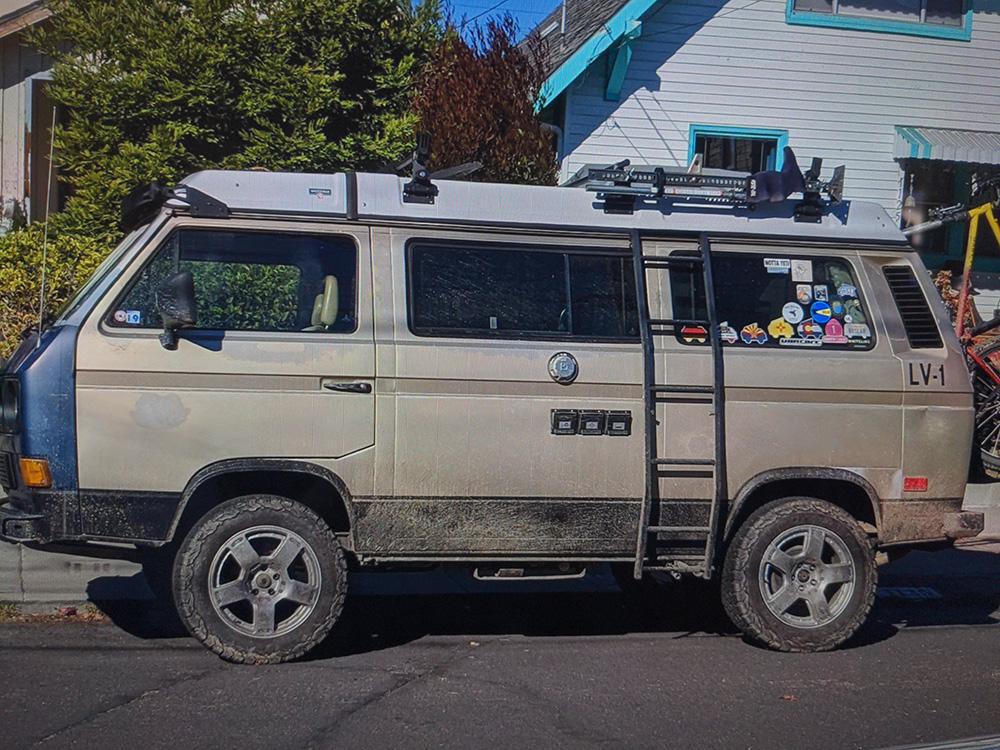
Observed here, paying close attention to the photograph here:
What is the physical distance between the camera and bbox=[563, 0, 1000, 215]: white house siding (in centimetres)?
1359

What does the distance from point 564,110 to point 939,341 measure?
7.08 metres

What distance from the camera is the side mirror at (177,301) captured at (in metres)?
5.96

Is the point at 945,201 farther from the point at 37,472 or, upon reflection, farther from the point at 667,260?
the point at 37,472

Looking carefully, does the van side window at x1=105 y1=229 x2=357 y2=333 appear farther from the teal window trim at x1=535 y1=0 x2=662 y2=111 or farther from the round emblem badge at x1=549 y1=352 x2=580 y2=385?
the teal window trim at x1=535 y1=0 x2=662 y2=111

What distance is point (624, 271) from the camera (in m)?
6.80

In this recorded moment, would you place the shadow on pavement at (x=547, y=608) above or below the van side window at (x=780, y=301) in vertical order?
below

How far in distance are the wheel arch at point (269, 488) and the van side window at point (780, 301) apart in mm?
2122

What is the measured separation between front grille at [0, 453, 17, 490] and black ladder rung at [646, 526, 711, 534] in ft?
10.8

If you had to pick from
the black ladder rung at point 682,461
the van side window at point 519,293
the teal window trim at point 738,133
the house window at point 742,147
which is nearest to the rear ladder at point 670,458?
the black ladder rung at point 682,461

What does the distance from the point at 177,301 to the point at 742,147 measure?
957 centimetres

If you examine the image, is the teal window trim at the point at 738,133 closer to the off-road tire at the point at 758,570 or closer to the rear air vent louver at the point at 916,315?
the rear air vent louver at the point at 916,315

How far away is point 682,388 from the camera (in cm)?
664

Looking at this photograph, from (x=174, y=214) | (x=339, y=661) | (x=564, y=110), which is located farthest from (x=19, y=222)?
(x=339, y=661)

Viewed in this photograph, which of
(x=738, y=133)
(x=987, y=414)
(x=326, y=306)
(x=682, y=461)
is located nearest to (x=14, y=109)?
(x=738, y=133)
